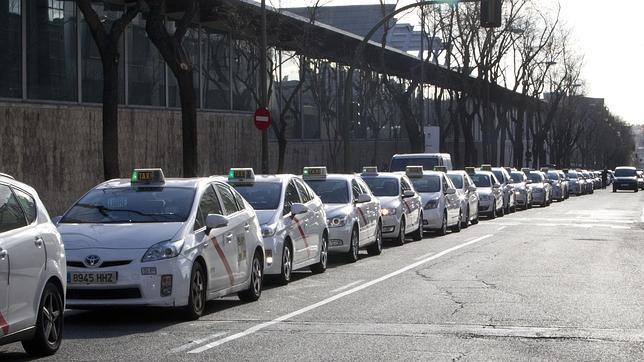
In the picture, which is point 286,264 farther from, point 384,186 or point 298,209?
point 384,186

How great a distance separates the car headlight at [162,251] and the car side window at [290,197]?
190 inches

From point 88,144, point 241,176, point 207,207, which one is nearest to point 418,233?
point 241,176

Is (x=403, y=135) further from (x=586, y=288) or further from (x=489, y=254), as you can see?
(x=586, y=288)

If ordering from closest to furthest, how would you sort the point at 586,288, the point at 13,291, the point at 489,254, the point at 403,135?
the point at 13,291 → the point at 586,288 → the point at 489,254 → the point at 403,135

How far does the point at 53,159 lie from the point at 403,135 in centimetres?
4837

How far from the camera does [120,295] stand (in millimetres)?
11562

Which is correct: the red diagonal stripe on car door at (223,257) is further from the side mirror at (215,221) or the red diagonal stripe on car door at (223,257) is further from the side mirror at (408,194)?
the side mirror at (408,194)

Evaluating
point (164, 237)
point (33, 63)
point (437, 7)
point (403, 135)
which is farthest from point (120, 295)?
point (403, 135)

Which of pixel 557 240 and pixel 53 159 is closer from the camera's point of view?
pixel 557 240

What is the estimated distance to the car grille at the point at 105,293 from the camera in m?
11.5

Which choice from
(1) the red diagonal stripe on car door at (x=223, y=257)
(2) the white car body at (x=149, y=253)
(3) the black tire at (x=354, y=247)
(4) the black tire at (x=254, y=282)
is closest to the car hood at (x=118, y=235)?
(2) the white car body at (x=149, y=253)

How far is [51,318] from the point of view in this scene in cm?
949

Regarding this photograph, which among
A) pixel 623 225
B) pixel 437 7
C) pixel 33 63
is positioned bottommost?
pixel 623 225

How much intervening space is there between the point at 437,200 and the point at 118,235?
17997mm
